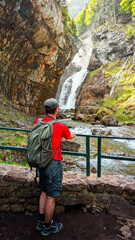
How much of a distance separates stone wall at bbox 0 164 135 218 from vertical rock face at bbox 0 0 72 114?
1226 cm

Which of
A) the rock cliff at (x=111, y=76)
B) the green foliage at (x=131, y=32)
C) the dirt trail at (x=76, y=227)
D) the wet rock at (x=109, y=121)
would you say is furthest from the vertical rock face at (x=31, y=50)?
the green foliage at (x=131, y=32)

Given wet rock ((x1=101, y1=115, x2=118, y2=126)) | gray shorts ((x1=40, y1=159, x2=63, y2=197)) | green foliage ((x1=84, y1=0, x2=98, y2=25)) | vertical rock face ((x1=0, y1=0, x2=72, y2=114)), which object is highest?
green foliage ((x1=84, y1=0, x2=98, y2=25))

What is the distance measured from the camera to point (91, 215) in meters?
2.48

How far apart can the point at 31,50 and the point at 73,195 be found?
15.2m

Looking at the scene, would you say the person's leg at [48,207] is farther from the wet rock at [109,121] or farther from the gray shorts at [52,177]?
the wet rock at [109,121]

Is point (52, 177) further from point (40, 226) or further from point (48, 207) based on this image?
point (40, 226)

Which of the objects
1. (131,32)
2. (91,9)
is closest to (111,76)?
(131,32)

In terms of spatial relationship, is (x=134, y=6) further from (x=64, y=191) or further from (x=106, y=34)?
(x=64, y=191)

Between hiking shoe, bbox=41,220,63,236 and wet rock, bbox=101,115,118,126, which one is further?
wet rock, bbox=101,115,118,126

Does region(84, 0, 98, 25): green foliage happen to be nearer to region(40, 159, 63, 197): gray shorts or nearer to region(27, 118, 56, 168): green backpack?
region(27, 118, 56, 168): green backpack

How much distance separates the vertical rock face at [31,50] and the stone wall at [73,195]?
1226 cm

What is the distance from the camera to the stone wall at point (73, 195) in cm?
254

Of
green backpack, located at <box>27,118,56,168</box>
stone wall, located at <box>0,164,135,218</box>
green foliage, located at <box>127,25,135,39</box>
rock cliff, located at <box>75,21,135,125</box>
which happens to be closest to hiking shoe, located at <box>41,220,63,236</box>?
stone wall, located at <box>0,164,135,218</box>

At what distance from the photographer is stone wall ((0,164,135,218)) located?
2539 mm
